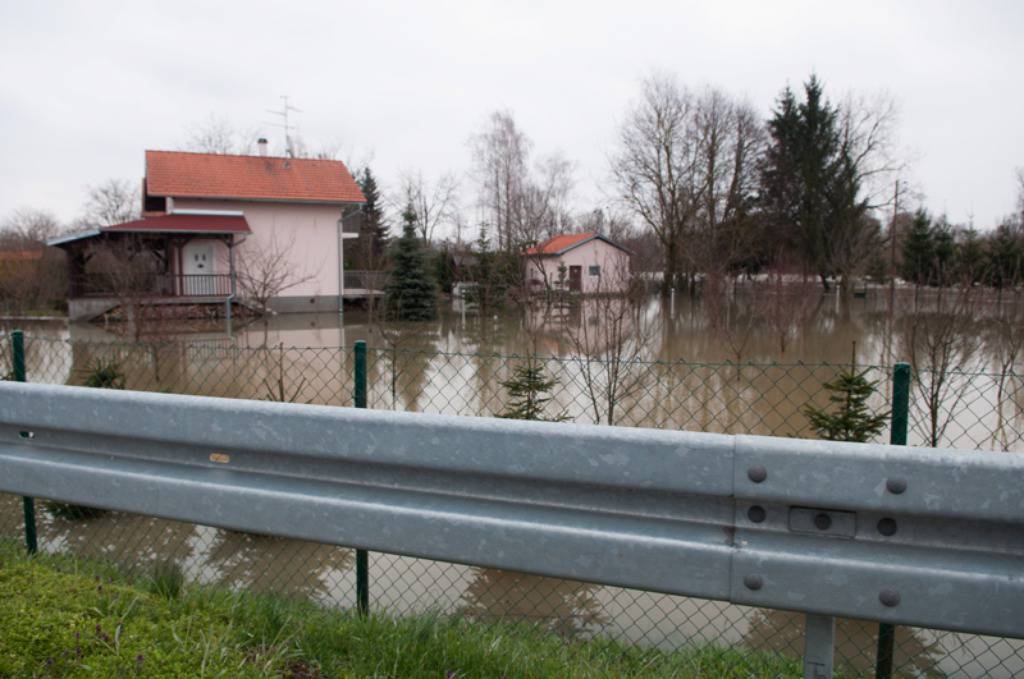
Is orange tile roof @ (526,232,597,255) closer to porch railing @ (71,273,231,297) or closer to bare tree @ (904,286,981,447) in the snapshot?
porch railing @ (71,273,231,297)

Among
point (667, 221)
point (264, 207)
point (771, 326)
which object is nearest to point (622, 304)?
point (771, 326)

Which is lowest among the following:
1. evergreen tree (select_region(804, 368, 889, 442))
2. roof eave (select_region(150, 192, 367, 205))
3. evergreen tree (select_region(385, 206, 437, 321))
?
evergreen tree (select_region(804, 368, 889, 442))

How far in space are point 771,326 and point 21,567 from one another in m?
18.8

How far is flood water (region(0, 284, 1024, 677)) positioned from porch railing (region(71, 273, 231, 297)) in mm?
4647

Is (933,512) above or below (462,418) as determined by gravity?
below

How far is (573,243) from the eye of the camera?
150 ft

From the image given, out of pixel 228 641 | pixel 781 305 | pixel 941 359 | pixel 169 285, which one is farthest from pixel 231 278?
pixel 228 641

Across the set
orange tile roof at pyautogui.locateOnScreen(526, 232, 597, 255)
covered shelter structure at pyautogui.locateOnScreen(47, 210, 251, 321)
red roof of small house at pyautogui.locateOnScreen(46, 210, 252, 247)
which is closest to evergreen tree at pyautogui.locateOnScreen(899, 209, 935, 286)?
orange tile roof at pyautogui.locateOnScreen(526, 232, 597, 255)

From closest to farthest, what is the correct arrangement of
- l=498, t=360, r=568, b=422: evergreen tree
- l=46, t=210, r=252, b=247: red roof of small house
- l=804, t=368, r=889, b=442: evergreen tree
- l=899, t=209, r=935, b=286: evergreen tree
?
l=804, t=368, r=889, b=442: evergreen tree → l=498, t=360, r=568, b=422: evergreen tree → l=46, t=210, r=252, b=247: red roof of small house → l=899, t=209, r=935, b=286: evergreen tree

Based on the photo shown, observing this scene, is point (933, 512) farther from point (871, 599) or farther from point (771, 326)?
point (771, 326)

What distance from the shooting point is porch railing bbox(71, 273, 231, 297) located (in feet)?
94.2

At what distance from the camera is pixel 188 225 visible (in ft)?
99.1

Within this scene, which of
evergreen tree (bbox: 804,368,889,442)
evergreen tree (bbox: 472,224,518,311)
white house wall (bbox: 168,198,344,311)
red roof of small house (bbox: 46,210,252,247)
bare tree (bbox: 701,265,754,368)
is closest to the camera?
evergreen tree (bbox: 804,368,889,442)

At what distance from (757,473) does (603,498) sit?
0.41m
